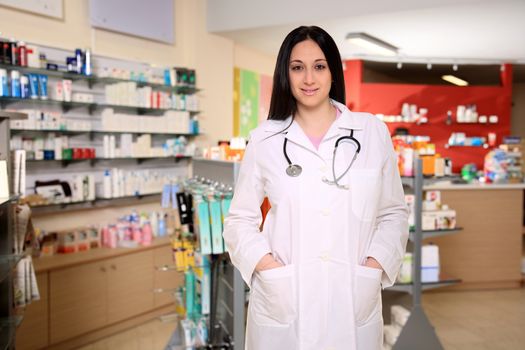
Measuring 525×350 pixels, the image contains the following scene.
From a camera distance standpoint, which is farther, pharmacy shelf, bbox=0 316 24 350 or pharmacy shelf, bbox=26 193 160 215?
pharmacy shelf, bbox=26 193 160 215

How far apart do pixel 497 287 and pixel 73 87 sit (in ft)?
17.3

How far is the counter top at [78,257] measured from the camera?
383 cm

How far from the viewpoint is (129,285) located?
443 cm

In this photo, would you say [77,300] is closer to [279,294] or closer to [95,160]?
[95,160]

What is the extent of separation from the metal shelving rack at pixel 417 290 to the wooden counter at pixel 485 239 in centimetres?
230

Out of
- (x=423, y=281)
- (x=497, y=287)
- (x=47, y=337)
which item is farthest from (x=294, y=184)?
(x=497, y=287)

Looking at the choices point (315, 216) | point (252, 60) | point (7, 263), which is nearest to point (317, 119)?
point (315, 216)

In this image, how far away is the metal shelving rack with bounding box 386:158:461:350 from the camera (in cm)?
312

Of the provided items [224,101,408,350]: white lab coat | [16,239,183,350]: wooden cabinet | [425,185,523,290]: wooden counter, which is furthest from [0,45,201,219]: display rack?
[425,185,523,290]: wooden counter

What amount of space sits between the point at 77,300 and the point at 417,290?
275cm

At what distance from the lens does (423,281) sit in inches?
133

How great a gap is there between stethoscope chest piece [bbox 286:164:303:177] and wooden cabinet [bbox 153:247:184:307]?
11.1 feet

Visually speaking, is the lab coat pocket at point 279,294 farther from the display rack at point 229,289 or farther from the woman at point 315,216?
the display rack at point 229,289

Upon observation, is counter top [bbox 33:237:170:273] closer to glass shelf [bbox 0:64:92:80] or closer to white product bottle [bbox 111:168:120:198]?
white product bottle [bbox 111:168:120:198]
